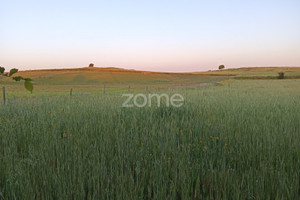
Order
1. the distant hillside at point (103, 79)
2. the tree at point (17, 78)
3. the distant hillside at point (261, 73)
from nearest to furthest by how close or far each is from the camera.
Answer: the tree at point (17, 78), the distant hillside at point (103, 79), the distant hillside at point (261, 73)

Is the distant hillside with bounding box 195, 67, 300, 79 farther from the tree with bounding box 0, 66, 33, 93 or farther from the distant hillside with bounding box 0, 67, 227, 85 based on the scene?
the tree with bounding box 0, 66, 33, 93

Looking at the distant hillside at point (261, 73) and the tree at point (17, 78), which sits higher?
the distant hillside at point (261, 73)

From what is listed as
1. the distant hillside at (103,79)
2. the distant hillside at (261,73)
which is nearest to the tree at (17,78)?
the distant hillside at (103,79)

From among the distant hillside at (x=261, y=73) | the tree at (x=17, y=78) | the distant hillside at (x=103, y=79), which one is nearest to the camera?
the tree at (x=17, y=78)

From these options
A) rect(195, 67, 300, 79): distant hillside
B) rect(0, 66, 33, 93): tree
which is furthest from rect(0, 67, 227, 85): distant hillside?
rect(0, 66, 33, 93): tree

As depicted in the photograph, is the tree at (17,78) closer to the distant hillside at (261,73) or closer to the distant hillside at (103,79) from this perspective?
the distant hillside at (103,79)

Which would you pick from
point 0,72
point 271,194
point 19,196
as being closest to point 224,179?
point 271,194

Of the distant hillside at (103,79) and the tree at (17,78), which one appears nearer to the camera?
the tree at (17,78)

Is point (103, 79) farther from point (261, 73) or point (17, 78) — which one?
point (17, 78)

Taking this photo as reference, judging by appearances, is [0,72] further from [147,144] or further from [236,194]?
[147,144]

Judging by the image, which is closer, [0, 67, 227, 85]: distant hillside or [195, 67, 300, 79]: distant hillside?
[0, 67, 227, 85]: distant hillside

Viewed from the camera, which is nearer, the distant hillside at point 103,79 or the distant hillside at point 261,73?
the distant hillside at point 103,79

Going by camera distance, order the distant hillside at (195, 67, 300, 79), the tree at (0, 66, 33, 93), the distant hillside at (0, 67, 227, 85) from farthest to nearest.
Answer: the distant hillside at (195, 67, 300, 79), the distant hillside at (0, 67, 227, 85), the tree at (0, 66, 33, 93)

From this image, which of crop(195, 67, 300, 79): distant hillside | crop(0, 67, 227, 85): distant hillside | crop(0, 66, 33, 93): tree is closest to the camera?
crop(0, 66, 33, 93): tree
